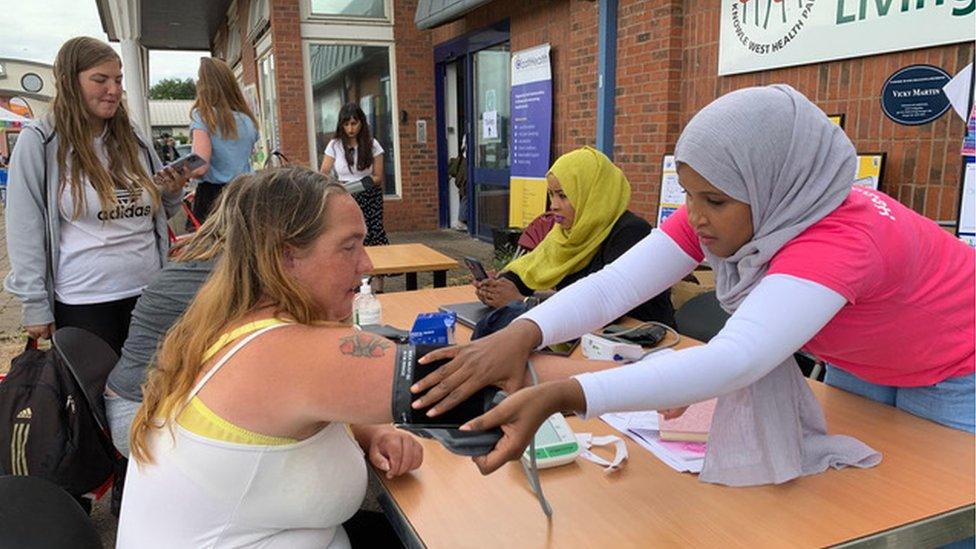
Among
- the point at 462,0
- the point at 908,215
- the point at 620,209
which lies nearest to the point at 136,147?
the point at 620,209

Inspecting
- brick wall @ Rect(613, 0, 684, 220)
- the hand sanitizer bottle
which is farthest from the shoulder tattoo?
brick wall @ Rect(613, 0, 684, 220)

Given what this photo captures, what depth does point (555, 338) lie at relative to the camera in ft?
4.62

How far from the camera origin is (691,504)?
1211 millimetres

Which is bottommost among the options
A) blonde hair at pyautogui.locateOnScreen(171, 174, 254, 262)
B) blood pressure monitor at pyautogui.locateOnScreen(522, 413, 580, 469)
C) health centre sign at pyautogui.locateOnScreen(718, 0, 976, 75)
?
blood pressure monitor at pyautogui.locateOnScreen(522, 413, 580, 469)

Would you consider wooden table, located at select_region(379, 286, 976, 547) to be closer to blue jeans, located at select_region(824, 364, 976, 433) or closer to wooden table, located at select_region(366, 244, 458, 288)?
blue jeans, located at select_region(824, 364, 976, 433)

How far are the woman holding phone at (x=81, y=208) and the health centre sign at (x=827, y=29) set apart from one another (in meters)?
3.36

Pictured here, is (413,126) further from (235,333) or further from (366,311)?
(235,333)

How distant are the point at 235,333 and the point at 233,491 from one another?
248 mm

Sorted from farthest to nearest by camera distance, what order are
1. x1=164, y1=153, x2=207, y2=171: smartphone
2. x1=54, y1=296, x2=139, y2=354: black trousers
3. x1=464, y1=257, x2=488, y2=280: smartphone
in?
1. x1=164, y1=153, x2=207, y2=171: smartphone
2. x1=464, y1=257, x2=488, y2=280: smartphone
3. x1=54, y1=296, x2=139, y2=354: black trousers

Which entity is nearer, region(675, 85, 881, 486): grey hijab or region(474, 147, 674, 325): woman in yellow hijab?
region(675, 85, 881, 486): grey hijab

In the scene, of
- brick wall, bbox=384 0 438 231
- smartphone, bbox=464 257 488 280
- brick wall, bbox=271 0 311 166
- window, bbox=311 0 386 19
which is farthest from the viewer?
brick wall, bbox=384 0 438 231

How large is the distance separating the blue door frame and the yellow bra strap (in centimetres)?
637

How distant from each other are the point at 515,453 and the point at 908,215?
0.87 metres

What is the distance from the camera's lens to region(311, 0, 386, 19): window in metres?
8.38
